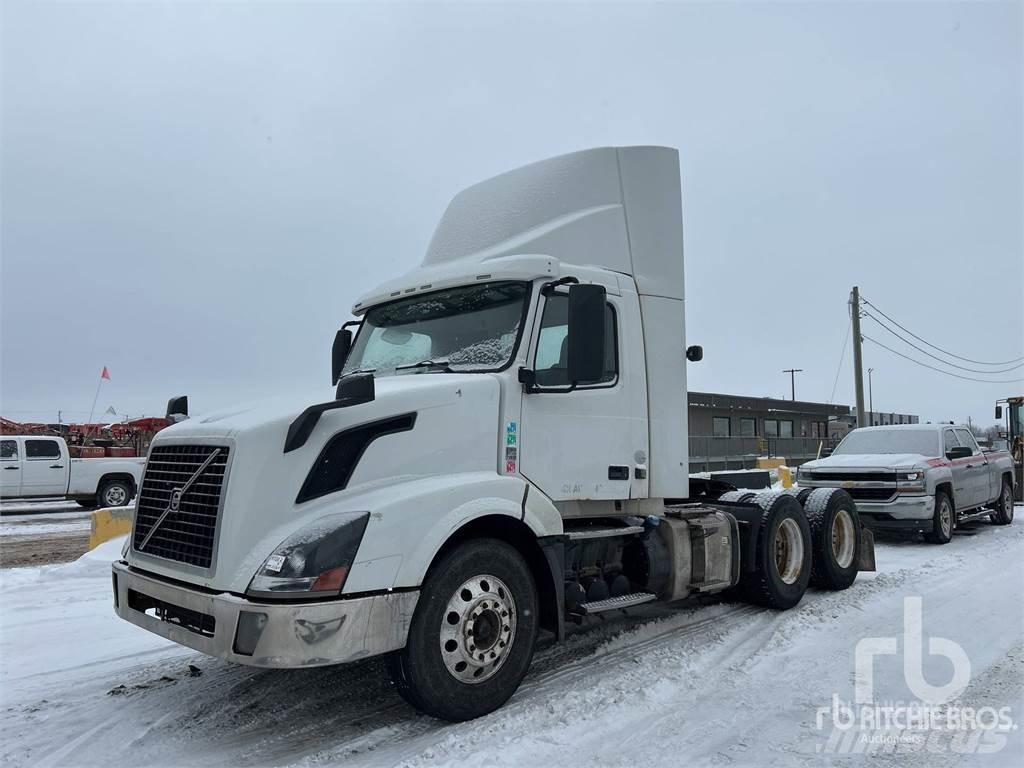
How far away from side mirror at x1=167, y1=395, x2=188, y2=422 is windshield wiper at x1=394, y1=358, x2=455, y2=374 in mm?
1609

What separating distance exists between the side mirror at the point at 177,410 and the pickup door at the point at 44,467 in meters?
16.0

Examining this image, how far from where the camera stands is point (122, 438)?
77.6 ft

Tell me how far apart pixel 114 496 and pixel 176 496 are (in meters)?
17.1

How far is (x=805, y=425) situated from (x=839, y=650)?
4638cm

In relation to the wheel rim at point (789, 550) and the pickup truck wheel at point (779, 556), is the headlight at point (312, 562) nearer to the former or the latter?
the pickup truck wheel at point (779, 556)

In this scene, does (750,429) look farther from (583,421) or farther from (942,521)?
(583,421)

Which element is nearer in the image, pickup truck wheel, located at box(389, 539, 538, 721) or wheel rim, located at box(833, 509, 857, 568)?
pickup truck wheel, located at box(389, 539, 538, 721)

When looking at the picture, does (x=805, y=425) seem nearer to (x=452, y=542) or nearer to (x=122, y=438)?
(x=122, y=438)

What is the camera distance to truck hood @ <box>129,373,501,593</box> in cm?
390

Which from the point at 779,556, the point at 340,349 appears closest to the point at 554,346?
the point at 340,349

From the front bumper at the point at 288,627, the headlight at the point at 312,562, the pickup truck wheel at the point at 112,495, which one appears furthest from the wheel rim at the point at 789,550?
the pickup truck wheel at the point at 112,495

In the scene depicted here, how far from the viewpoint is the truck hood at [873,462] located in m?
11.1

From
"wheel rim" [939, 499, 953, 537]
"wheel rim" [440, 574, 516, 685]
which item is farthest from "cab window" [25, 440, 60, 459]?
"wheel rim" [939, 499, 953, 537]

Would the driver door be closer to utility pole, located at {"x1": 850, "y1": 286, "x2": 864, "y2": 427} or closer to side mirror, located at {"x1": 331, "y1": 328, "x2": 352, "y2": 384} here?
side mirror, located at {"x1": 331, "y1": 328, "x2": 352, "y2": 384}
